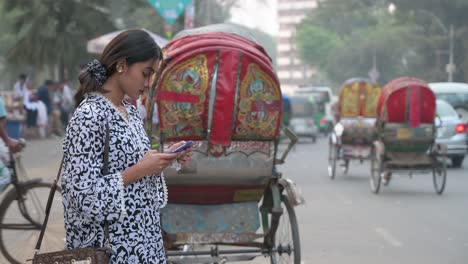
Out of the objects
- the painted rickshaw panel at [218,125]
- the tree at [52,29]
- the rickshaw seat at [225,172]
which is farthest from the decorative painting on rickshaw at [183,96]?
the tree at [52,29]

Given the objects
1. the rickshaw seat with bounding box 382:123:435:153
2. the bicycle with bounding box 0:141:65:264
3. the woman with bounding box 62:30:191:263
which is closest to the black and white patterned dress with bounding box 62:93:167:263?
the woman with bounding box 62:30:191:263

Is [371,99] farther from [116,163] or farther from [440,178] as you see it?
[116,163]

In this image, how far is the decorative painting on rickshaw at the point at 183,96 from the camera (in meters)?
7.34

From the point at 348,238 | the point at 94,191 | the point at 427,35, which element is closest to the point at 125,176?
the point at 94,191

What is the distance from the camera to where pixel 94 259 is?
3.58 meters

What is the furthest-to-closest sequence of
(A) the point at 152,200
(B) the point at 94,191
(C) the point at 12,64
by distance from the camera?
(C) the point at 12,64
(A) the point at 152,200
(B) the point at 94,191

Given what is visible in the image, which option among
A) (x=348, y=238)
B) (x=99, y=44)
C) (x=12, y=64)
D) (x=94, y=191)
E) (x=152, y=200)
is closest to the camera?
(x=94, y=191)

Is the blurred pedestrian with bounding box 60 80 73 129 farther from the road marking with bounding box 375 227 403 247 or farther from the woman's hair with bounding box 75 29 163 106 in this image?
the woman's hair with bounding box 75 29 163 106

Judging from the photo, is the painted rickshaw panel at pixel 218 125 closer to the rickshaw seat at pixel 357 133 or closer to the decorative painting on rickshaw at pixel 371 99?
the rickshaw seat at pixel 357 133

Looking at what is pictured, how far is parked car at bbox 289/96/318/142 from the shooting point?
3759cm

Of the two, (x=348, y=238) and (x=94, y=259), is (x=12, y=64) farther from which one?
(x=94, y=259)

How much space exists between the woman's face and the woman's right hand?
0.92 ft

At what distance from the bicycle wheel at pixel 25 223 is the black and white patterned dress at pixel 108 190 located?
14.0 ft

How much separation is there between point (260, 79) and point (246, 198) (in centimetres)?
96
